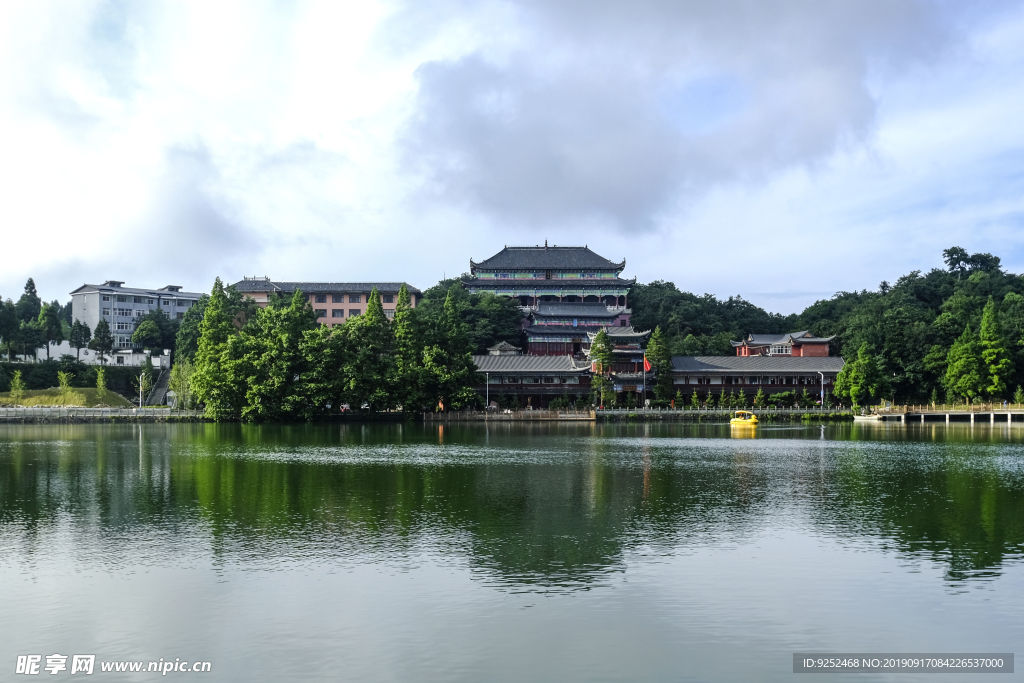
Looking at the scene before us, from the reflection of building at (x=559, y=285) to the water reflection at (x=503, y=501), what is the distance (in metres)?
48.6

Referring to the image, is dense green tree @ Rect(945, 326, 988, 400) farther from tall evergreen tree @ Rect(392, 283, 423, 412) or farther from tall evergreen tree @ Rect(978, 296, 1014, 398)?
tall evergreen tree @ Rect(392, 283, 423, 412)

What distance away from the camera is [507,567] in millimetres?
17453

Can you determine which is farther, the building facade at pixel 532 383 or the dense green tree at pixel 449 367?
the building facade at pixel 532 383

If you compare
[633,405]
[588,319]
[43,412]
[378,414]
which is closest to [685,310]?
[588,319]

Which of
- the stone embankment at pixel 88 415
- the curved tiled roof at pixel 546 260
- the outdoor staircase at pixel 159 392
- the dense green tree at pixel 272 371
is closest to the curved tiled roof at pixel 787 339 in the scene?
the curved tiled roof at pixel 546 260

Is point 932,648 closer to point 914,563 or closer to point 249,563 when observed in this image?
point 914,563

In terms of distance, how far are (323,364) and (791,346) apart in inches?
1833

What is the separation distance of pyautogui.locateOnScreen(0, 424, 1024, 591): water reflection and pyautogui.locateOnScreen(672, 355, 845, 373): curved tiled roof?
105ft

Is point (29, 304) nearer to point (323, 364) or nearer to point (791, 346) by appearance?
point (323, 364)

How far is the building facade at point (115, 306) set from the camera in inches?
4237

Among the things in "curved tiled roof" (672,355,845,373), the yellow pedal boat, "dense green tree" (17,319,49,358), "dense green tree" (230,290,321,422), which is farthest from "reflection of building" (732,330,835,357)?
"dense green tree" (17,319,49,358)

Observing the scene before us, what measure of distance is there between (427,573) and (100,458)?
26845 mm

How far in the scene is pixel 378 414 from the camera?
70438 mm

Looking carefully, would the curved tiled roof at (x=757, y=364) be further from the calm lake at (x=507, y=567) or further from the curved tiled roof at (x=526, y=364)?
the calm lake at (x=507, y=567)
